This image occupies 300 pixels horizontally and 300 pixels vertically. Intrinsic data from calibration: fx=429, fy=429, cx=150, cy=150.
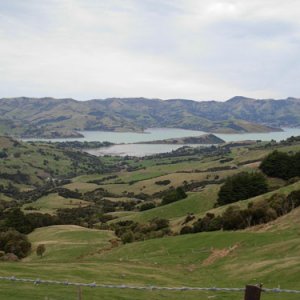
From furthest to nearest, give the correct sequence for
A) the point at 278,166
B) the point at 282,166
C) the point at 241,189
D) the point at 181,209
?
1. the point at 278,166
2. the point at 282,166
3. the point at 181,209
4. the point at 241,189

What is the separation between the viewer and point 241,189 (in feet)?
263

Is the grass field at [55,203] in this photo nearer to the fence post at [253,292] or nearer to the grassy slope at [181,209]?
the grassy slope at [181,209]

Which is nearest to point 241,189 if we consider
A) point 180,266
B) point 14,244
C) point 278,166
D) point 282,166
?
point 282,166

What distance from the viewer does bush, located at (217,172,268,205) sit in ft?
262

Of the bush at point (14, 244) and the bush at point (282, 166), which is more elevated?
the bush at point (282, 166)

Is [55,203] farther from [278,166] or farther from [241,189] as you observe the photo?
[241,189]

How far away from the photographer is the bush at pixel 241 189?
262ft

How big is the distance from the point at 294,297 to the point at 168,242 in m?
26.2

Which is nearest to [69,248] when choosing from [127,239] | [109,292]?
[127,239]

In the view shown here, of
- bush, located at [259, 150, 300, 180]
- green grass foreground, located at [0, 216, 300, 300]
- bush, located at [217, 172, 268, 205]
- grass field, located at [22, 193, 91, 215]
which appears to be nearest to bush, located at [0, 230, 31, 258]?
green grass foreground, located at [0, 216, 300, 300]

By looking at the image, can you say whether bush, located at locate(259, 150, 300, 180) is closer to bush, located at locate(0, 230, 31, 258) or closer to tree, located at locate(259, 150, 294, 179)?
tree, located at locate(259, 150, 294, 179)

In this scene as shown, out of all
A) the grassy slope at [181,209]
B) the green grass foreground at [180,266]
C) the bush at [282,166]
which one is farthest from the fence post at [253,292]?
the bush at [282,166]

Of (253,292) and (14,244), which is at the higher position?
(253,292)

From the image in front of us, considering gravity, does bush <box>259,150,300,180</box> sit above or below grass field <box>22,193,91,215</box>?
above
